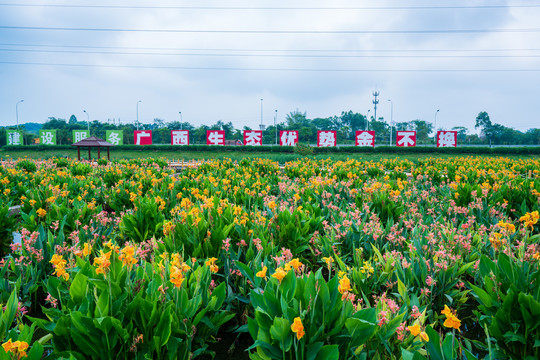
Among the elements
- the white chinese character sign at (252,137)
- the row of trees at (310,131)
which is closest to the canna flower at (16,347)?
the white chinese character sign at (252,137)

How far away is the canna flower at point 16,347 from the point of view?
1221 millimetres

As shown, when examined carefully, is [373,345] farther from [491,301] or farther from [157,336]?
[157,336]

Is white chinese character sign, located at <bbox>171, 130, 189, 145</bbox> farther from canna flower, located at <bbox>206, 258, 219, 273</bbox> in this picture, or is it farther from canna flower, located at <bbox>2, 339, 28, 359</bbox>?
canna flower, located at <bbox>2, 339, 28, 359</bbox>

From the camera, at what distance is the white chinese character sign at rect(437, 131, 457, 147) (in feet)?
101

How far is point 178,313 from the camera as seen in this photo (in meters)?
1.75

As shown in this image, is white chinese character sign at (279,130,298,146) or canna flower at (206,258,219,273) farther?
white chinese character sign at (279,130,298,146)

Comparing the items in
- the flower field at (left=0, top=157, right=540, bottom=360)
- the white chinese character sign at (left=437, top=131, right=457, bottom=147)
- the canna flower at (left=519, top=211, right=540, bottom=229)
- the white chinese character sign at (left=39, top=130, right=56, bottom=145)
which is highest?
the white chinese character sign at (left=39, top=130, right=56, bottom=145)

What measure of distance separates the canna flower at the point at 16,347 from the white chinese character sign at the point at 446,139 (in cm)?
3389

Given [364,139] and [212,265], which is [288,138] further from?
[212,265]

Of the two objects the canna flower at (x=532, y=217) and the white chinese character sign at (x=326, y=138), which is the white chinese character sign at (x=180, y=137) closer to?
the white chinese character sign at (x=326, y=138)

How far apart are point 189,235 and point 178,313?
114cm

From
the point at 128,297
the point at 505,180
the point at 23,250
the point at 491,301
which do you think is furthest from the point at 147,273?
the point at 505,180

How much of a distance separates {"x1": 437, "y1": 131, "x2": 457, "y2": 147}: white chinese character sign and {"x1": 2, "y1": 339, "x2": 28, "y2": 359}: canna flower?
33.9 metres

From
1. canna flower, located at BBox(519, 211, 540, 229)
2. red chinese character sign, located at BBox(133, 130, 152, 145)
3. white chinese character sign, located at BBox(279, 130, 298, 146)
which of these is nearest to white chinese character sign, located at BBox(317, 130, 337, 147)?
white chinese character sign, located at BBox(279, 130, 298, 146)
